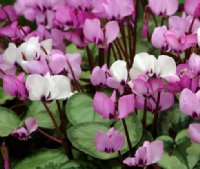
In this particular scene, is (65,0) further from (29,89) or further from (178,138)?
(178,138)

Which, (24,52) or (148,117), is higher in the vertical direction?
(24,52)

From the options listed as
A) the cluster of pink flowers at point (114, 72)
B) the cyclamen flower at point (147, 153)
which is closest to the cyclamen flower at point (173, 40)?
the cluster of pink flowers at point (114, 72)

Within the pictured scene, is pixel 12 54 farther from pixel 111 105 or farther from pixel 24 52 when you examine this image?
pixel 111 105

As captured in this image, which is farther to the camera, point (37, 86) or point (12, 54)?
point (12, 54)

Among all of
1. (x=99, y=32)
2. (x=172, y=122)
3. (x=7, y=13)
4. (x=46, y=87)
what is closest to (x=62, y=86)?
(x=46, y=87)

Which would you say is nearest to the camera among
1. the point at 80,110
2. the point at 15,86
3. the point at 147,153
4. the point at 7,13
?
the point at 147,153

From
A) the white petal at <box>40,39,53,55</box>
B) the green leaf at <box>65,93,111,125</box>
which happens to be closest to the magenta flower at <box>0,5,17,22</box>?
the white petal at <box>40,39,53,55</box>

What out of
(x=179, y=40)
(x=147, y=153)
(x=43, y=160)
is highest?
(x=179, y=40)

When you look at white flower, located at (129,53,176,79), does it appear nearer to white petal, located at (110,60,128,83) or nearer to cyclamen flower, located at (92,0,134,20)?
white petal, located at (110,60,128,83)

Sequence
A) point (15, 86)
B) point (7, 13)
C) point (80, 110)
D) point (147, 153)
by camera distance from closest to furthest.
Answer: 1. point (147, 153)
2. point (15, 86)
3. point (80, 110)
4. point (7, 13)
